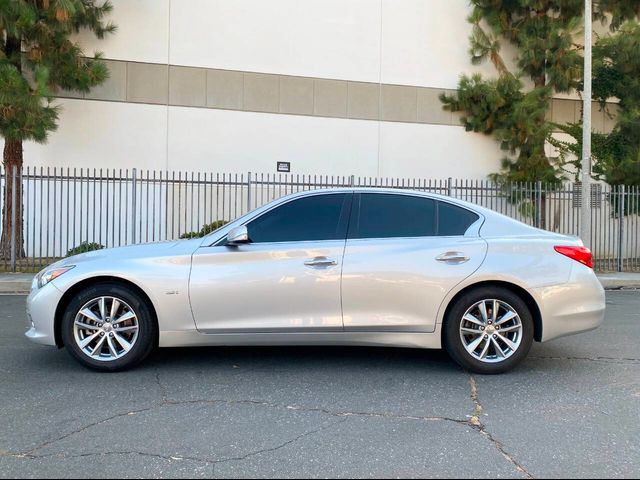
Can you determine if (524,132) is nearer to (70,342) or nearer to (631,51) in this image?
(631,51)

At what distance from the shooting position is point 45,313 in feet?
16.9

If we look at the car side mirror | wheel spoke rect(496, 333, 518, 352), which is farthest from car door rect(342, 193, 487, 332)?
the car side mirror

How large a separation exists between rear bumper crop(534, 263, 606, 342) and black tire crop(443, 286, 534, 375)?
154mm

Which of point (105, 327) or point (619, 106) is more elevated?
point (619, 106)

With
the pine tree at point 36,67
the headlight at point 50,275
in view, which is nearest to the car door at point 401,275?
the headlight at point 50,275

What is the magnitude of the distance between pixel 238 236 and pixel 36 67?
10.4 meters

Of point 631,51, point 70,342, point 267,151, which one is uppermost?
point 631,51

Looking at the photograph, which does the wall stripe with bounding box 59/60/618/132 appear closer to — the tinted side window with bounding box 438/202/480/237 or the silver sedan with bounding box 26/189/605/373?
the silver sedan with bounding box 26/189/605/373

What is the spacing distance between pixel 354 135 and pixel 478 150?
395 cm

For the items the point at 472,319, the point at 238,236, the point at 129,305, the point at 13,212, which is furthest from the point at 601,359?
the point at 13,212

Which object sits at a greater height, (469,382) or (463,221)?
(463,221)

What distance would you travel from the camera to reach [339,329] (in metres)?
5.16

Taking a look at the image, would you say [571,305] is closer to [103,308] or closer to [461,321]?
[461,321]

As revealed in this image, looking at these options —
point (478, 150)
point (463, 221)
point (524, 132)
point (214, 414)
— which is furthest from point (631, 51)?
point (214, 414)
